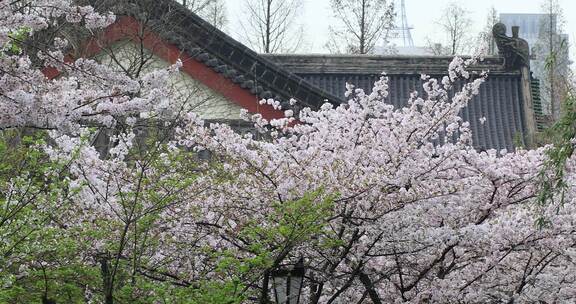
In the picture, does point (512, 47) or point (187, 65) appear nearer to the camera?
point (187, 65)

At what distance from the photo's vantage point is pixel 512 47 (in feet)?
87.4

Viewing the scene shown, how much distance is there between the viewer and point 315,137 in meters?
13.1

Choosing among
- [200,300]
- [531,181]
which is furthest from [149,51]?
[200,300]

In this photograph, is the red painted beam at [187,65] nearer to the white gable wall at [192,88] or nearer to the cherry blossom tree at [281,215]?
the white gable wall at [192,88]

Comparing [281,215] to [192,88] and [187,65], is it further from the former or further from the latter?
[187,65]

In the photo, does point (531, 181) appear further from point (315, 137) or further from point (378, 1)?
point (378, 1)

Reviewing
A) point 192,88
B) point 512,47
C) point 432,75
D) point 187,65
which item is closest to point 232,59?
point 187,65

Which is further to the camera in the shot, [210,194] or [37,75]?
[210,194]

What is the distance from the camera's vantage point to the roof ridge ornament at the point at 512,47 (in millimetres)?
26516

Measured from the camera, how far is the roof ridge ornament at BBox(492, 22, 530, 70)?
26.5m

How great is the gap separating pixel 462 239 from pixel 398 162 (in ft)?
3.68

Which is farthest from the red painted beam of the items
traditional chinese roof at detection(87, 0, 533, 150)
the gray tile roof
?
the gray tile roof

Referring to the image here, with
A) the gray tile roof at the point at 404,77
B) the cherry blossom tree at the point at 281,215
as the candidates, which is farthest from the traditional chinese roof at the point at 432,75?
the cherry blossom tree at the point at 281,215

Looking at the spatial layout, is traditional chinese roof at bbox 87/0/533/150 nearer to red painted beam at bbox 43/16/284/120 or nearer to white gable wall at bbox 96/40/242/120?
red painted beam at bbox 43/16/284/120
